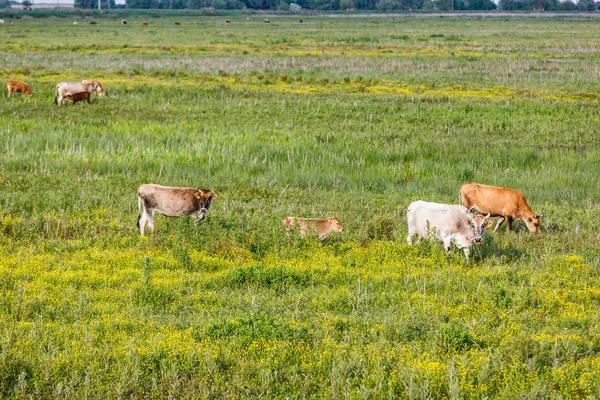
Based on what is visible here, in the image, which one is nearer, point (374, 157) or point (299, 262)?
point (299, 262)

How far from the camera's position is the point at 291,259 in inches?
499

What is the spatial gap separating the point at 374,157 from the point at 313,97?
12.7 metres

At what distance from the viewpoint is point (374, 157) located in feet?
71.5

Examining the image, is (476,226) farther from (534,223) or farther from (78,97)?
(78,97)

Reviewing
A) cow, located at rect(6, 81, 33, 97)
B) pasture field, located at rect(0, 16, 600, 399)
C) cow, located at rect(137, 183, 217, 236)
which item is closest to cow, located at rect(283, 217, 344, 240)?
pasture field, located at rect(0, 16, 600, 399)

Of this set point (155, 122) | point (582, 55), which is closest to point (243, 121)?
point (155, 122)

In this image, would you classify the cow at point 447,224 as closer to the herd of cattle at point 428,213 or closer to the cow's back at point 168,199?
the herd of cattle at point 428,213

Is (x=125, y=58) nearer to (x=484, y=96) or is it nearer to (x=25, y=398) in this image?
(x=484, y=96)

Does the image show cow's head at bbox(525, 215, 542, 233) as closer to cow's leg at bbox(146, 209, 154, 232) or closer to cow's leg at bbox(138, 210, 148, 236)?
cow's leg at bbox(146, 209, 154, 232)

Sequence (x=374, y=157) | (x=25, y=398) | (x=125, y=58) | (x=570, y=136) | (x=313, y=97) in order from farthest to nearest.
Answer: (x=125, y=58), (x=313, y=97), (x=570, y=136), (x=374, y=157), (x=25, y=398)

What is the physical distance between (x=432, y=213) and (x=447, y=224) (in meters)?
0.37

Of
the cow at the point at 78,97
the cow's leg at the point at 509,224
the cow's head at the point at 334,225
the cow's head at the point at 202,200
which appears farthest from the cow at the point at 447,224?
the cow at the point at 78,97

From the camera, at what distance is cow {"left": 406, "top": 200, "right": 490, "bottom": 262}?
12570 millimetres

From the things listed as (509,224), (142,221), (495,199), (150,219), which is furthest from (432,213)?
(142,221)
